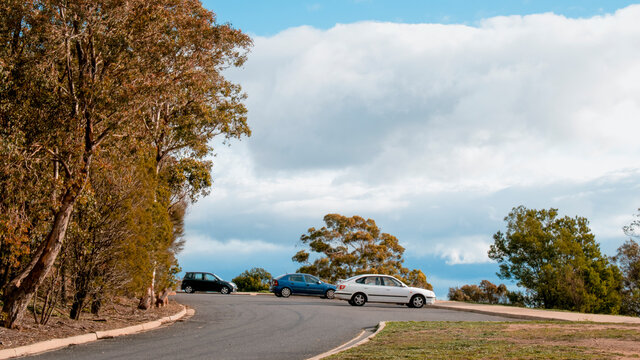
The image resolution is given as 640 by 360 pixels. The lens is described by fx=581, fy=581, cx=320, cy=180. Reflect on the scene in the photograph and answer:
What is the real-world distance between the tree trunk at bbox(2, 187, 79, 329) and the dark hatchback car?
2594 cm

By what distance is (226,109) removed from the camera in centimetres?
2481

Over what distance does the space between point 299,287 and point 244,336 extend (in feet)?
65.6

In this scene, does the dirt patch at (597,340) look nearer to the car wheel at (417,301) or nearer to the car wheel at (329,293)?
the car wheel at (417,301)

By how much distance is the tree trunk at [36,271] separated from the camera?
45.3 feet

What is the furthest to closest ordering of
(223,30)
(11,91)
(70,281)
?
(223,30), (70,281), (11,91)

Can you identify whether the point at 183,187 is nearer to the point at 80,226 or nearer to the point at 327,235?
the point at 80,226

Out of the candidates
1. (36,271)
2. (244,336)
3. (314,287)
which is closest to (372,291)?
(314,287)

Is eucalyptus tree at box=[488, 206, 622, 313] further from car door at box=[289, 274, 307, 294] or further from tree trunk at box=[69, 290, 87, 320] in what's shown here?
tree trunk at box=[69, 290, 87, 320]

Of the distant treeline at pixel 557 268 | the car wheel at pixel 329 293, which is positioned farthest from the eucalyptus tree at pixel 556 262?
the car wheel at pixel 329 293

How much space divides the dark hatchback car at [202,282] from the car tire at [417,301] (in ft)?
54.1

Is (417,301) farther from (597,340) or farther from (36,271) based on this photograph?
(36,271)

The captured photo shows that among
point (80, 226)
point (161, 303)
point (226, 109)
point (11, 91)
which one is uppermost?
point (226, 109)

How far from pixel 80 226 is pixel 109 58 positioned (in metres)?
4.55

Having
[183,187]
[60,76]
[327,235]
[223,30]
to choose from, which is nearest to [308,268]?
[327,235]
